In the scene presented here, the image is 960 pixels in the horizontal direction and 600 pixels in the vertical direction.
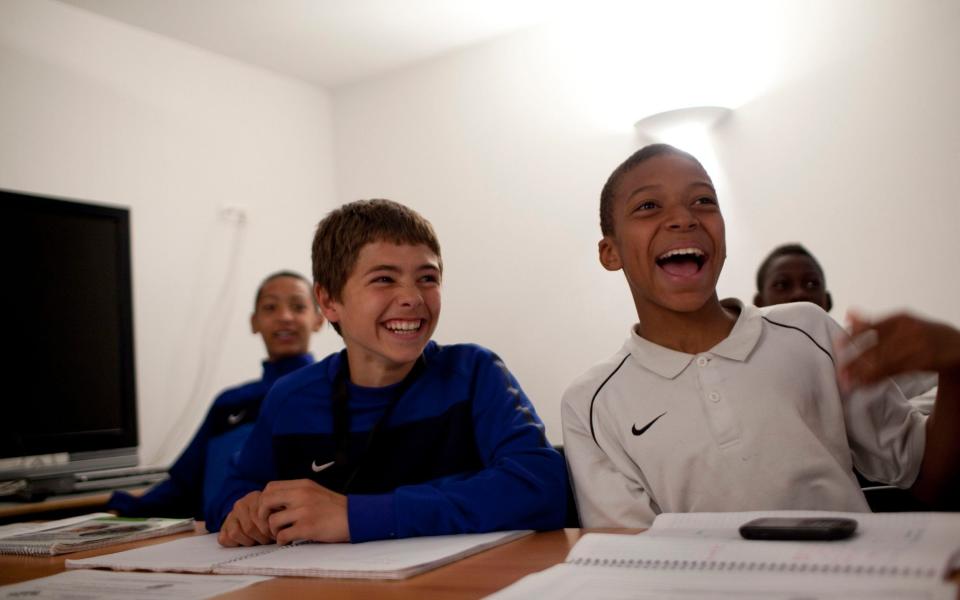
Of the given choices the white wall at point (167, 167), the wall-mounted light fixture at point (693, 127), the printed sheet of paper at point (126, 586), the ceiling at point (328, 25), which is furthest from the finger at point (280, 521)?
the ceiling at point (328, 25)

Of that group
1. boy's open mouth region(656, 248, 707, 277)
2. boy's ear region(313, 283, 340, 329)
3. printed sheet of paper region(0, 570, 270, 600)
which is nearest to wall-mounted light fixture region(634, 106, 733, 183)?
boy's open mouth region(656, 248, 707, 277)

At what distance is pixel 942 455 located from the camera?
109cm

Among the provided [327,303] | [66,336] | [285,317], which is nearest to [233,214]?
[285,317]

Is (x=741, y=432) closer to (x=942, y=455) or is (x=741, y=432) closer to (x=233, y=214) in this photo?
(x=942, y=455)

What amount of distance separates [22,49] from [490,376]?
2.79m

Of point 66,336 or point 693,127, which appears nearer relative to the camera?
point 66,336

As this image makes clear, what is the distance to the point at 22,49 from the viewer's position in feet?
10.4

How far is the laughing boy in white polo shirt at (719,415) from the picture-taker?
1139 mm

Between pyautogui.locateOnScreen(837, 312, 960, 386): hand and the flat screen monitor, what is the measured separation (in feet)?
7.70

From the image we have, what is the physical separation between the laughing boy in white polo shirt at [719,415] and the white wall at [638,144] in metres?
2.03

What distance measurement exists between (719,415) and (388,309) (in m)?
0.59

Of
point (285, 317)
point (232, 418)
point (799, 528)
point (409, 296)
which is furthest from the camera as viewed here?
point (285, 317)

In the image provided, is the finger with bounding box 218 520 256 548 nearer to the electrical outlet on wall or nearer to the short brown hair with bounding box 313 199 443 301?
the short brown hair with bounding box 313 199 443 301

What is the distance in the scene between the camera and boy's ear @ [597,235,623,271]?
1500 mm
